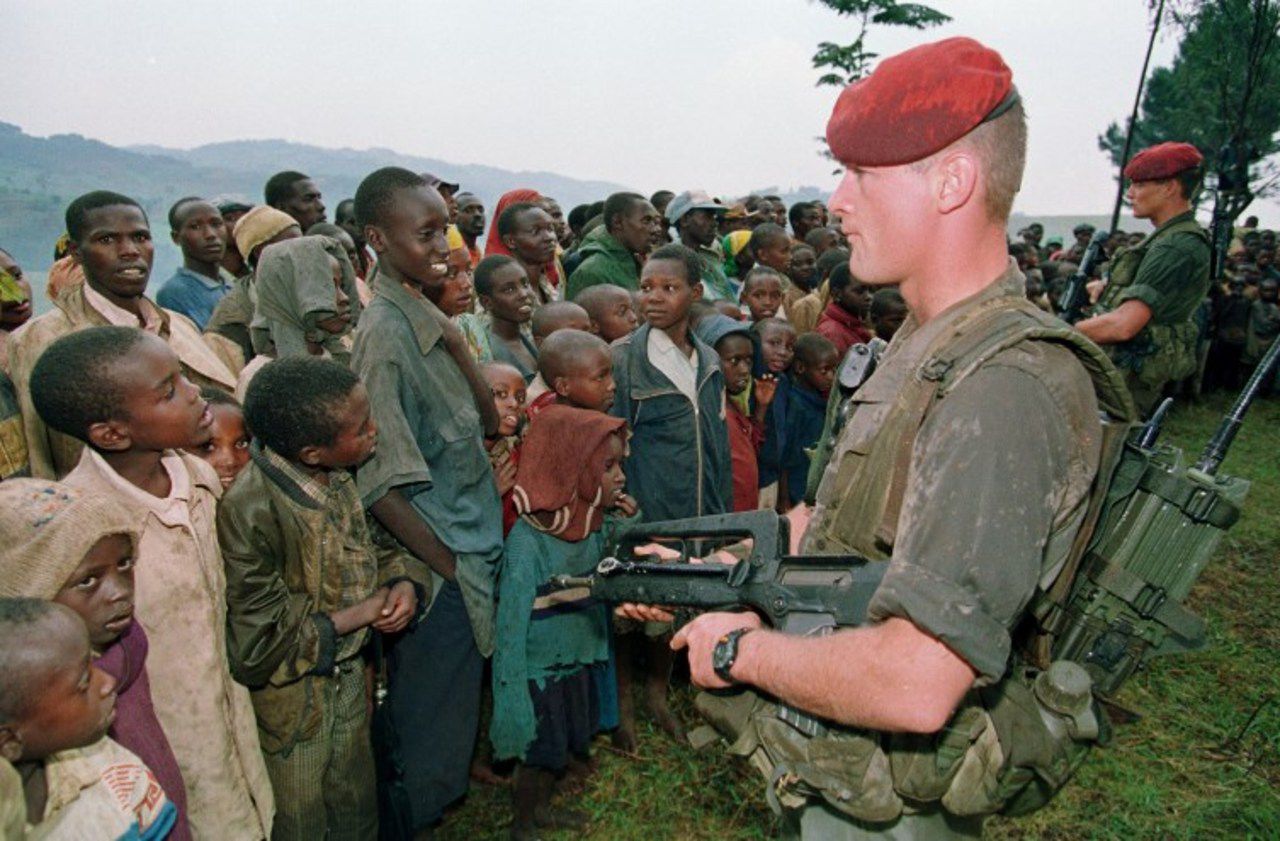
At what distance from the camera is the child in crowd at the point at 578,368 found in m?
2.90

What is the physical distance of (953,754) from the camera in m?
1.39

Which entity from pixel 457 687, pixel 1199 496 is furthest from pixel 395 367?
pixel 1199 496

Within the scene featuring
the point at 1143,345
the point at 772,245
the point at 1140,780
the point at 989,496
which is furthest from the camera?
the point at 772,245

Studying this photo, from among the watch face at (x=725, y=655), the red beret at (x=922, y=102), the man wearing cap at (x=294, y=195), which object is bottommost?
the watch face at (x=725, y=655)

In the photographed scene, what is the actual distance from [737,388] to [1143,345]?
2.85m

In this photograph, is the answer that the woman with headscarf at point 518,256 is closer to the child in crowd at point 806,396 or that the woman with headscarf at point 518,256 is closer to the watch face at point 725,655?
the child in crowd at point 806,396

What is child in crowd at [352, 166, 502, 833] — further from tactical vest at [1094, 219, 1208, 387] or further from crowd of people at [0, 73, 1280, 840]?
tactical vest at [1094, 219, 1208, 387]

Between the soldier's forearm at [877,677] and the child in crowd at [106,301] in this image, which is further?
the child in crowd at [106,301]

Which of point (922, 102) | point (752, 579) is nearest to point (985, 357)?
point (922, 102)

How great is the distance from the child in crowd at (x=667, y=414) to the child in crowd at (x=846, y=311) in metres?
1.59

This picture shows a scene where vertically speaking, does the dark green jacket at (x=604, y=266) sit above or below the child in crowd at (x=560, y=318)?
above

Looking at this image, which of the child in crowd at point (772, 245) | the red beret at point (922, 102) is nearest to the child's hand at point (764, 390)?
the child in crowd at point (772, 245)

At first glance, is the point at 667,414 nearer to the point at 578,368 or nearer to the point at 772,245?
the point at 578,368

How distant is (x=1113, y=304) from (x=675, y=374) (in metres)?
3.17
